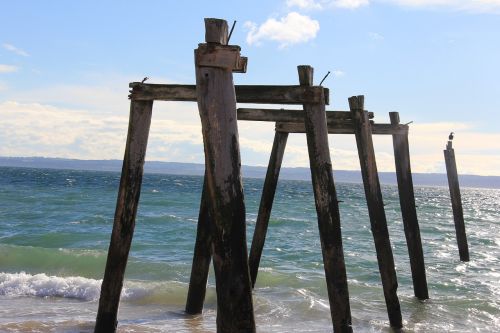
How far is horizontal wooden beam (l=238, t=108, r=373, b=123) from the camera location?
8.22m

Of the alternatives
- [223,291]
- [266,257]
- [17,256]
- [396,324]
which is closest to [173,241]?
[266,257]

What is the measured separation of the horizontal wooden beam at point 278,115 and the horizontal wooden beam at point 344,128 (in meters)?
0.22

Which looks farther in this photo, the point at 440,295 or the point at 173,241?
the point at 173,241

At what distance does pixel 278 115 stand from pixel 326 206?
2.27 meters

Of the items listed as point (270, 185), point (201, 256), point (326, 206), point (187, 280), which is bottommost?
point (187, 280)

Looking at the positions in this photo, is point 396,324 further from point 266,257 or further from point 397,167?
point 266,257

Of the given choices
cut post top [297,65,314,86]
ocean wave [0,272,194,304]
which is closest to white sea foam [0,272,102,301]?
ocean wave [0,272,194,304]

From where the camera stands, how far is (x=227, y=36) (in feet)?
16.8

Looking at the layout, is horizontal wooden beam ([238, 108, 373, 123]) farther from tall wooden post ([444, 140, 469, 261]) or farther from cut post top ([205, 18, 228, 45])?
tall wooden post ([444, 140, 469, 261])

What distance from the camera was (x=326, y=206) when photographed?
6434 mm

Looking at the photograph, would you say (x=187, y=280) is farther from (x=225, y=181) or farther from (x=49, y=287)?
(x=225, y=181)

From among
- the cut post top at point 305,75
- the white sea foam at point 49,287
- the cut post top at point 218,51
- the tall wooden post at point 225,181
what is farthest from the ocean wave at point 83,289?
the cut post top at point 218,51

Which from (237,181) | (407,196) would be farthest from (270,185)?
(237,181)

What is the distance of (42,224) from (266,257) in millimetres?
9555
